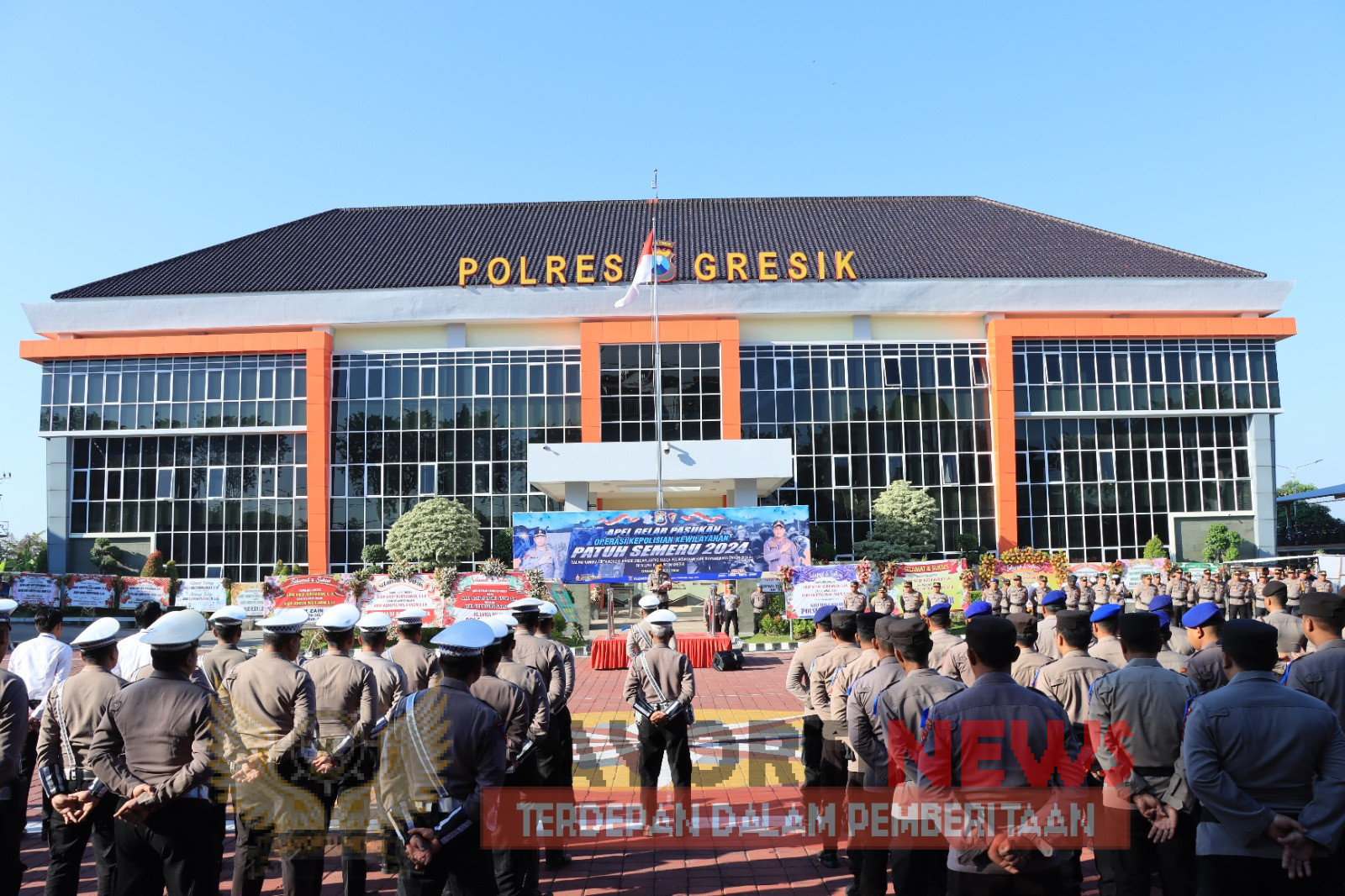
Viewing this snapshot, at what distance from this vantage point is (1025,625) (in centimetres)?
733

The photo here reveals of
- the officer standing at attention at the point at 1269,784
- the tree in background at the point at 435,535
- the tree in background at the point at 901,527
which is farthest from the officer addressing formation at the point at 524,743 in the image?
the tree in background at the point at 901,527

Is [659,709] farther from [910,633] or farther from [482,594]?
[482,594]

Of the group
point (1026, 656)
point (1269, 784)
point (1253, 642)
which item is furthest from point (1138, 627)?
point (1026, 656)

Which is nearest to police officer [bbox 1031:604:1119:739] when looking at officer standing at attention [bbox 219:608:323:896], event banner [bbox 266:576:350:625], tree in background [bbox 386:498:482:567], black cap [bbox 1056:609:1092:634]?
black cap [bbox 1056:609:1092:634]

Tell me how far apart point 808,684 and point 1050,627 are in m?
2.46

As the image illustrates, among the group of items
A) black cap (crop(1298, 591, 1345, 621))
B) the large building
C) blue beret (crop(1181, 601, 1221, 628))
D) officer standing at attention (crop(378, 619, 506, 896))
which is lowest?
officer standing at attention (crop(378, 619, 506, 896))

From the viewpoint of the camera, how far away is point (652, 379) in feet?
120

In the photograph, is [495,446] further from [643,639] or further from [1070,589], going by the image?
[643,639]

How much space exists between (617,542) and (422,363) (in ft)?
56.1

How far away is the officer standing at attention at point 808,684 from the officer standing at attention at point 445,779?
3521 millimetres

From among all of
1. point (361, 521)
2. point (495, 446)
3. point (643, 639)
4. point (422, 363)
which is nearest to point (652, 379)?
point (495, 446)

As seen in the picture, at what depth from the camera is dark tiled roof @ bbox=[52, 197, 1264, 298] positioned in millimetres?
38062

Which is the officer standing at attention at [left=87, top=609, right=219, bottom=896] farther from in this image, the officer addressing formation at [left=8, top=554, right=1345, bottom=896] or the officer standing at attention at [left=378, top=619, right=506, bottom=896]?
the officer standing at attention at [left=378, top=619, right=506, bottom=896]

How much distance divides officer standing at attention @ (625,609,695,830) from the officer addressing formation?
0.30 ft
